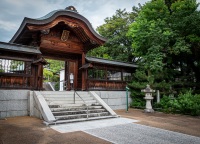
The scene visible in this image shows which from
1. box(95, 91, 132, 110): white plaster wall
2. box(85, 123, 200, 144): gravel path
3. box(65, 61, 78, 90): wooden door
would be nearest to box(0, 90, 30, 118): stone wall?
box(65, 61, 78, 90): wooden door

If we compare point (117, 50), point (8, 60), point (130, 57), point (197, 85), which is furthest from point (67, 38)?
point (197, 85)

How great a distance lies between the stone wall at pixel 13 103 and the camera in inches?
335

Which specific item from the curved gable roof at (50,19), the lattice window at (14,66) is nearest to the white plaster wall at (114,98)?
the curved gable roof at (50,19)

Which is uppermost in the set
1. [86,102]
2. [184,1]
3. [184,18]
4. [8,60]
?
[184,1]

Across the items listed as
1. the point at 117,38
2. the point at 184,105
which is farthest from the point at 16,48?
the point at 117,38

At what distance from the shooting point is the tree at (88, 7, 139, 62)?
766 inches

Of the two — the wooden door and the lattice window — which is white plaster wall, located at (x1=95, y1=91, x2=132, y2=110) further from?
the lattice window

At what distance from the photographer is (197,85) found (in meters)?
14.6

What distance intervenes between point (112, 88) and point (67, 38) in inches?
216

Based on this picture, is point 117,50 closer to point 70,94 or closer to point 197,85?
point 197,85

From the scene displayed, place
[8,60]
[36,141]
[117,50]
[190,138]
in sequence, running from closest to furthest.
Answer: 1. [36,141]
2. [190,138]
3. [8,60]
4. [117,50]

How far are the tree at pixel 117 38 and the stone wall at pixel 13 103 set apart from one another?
1183 cm

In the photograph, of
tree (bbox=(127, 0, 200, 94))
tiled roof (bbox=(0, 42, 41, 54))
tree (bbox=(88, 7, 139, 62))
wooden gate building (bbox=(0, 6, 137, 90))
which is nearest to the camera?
tiled roof (bbox=(0, 42, 41, 54))

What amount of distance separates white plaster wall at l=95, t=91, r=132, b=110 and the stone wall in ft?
17.2
